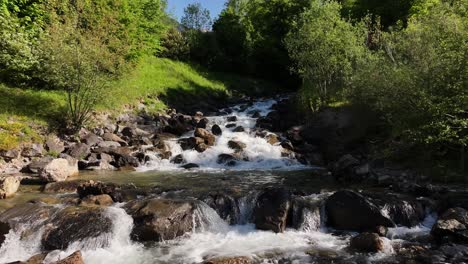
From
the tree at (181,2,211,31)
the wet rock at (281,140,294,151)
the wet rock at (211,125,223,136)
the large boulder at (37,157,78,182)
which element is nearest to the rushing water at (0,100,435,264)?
the large boulder at (37,157,78,182)

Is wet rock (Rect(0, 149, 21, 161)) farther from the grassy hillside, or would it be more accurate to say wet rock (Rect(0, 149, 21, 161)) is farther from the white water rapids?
the white water rapids

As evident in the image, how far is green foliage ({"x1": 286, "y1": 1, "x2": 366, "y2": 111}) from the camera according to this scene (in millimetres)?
29109

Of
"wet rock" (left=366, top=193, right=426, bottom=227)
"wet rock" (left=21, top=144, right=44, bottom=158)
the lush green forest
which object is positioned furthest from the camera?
"wet rock" (left=21, top=144, right=44, bottom=158)

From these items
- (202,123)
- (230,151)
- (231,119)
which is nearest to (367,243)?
(230,151)

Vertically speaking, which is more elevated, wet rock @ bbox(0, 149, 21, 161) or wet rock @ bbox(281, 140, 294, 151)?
wet rock @ bbox(281, 140, 294, 151)

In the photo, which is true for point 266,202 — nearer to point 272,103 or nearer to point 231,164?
point 231,164

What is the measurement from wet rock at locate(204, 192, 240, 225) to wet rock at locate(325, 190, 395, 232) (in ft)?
10.7

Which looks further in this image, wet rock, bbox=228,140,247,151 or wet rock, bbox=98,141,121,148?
wet rock, bbox=228,140,247,151

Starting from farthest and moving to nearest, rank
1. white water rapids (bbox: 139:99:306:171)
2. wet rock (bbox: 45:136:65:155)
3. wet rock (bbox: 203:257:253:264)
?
1. white water rapids (bbox: 139:99:306:171)
2. wet rock (bbox: 45:136:65:155)
3. wet rock (bbox: 203:257:253:264)

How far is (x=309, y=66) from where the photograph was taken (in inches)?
1228

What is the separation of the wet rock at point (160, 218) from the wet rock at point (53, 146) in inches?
420

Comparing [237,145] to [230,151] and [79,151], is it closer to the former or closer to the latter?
[230,151]

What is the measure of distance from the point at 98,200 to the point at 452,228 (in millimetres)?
11653

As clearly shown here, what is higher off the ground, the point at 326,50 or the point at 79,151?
the point at 326,50
